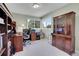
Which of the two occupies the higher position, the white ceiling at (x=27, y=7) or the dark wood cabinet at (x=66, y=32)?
the white ceiling at (x=27, y=7)

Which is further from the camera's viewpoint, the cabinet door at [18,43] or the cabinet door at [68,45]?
the cabinet door at [18,43]

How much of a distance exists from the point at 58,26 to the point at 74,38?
0.82 m

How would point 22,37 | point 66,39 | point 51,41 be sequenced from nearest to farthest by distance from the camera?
point 66,39
point 22,37
point 51,41

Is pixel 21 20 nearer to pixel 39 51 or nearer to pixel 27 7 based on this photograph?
pixel 27 7

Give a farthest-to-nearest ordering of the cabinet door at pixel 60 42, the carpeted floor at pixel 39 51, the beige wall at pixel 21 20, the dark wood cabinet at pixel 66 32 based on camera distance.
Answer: the cabinet door at pixel 60 42 → the beige wall at pixel 21 20 → the dark wood cabinet at pixel 66 32 → the carpeted floor at pixel 39 51

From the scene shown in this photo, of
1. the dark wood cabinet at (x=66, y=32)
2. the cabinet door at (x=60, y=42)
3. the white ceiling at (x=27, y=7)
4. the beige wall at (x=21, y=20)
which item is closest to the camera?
the white ceiling at (x=27, y=7)

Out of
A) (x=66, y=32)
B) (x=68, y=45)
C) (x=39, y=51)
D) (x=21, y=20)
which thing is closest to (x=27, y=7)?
(x=21, y=20)

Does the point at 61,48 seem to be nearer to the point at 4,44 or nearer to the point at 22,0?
the point at 4,44

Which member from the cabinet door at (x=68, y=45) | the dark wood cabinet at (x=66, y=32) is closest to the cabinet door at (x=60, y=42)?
the dark wood cabinet at (x=66, y=32)

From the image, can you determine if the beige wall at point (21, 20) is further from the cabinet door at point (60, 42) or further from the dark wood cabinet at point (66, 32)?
the cabinet door at point (60, 42)

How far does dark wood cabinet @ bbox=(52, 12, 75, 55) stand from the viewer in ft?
7.81

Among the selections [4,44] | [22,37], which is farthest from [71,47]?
[4,44]

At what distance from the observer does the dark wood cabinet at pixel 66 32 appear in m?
2.38

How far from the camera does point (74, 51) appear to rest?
7.69 ft
